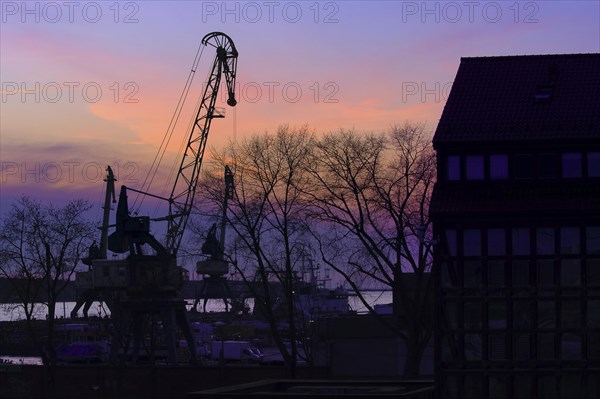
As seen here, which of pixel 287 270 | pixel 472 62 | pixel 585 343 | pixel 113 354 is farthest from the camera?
pixel 113 354

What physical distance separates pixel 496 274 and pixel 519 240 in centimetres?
198

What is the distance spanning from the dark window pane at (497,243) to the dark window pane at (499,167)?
3.33m

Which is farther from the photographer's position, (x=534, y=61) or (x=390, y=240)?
(x=390, y=240)

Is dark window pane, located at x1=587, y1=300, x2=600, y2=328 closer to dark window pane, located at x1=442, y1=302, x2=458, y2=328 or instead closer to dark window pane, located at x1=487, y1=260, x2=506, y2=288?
dark window pane, located at x1=487, y1=260, x2=506, y2=288

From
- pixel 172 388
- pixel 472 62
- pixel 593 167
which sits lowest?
pixel 172 388

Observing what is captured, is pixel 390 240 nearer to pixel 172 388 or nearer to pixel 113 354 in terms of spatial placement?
pixel 172 388

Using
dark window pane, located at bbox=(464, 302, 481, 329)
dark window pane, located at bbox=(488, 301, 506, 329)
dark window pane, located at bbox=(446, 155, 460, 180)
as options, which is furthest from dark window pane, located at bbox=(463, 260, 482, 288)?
dark window pane, located at bbox=(446, 155, 460, 180)

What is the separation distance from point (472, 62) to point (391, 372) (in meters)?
28.9

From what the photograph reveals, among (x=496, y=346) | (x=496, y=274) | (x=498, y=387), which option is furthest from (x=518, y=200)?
(x=498, y=387)

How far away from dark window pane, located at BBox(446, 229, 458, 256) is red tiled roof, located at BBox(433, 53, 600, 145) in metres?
4.75

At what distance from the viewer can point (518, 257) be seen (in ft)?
194

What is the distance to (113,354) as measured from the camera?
Result: 116 m

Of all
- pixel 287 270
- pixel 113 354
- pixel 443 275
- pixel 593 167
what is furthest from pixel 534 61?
pixel 113 354

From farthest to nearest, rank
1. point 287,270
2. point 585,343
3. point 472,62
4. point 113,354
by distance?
point 113,354 → point 287,270 → point 472,62 → point 585,343
